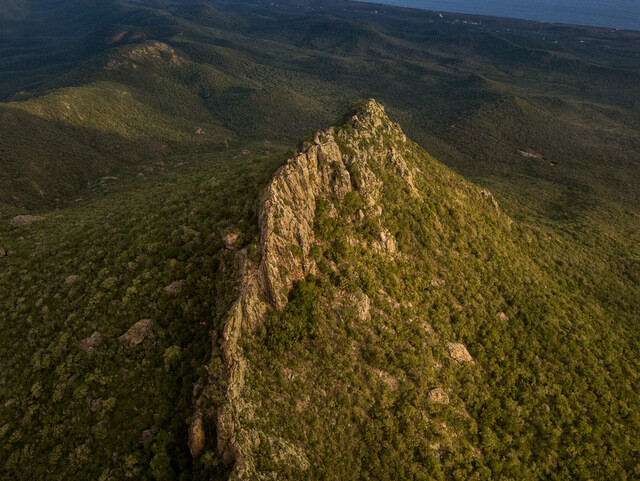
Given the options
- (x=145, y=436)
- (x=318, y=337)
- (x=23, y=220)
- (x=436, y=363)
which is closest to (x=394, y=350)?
(x=436, y=363)

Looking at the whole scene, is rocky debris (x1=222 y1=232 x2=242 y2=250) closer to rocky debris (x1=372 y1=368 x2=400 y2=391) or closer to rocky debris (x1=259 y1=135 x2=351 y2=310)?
rocky debris (x1=259 y1=135 x2=351 y2=310)

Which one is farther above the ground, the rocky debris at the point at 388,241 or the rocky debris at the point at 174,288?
the rocky debris at the point at 388,241

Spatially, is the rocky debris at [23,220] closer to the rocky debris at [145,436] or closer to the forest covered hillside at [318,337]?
the forest covered hillside at [318,337]

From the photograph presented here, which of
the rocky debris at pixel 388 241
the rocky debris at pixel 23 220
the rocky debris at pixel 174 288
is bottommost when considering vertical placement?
the rocky debris at pixel 23 220

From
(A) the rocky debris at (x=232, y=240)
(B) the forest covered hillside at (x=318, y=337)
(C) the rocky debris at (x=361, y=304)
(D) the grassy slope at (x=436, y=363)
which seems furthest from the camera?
(C) the rocky debris at (x=361, y=304)

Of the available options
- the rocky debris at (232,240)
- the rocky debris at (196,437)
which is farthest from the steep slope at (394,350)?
the rocky debris at (232,240)

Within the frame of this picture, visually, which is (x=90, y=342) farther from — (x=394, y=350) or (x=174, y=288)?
(x=394, y=350)
